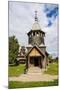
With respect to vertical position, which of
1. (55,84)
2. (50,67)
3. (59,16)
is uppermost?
(59,16)

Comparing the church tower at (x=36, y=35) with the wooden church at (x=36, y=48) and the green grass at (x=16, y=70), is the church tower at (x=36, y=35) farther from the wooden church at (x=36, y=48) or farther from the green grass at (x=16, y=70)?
the green grass at (x=16, y=70)

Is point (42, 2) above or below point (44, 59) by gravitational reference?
above

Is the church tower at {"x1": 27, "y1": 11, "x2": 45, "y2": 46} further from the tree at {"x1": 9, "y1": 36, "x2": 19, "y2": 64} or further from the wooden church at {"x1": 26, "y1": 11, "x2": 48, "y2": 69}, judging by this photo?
the tree at {"x1": 9, "y1": 36, "x2": 19, "y2": 64}

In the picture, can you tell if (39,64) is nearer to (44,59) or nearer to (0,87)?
(44,59)

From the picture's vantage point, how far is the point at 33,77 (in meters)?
2.05

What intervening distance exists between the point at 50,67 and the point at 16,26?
1.65 ft

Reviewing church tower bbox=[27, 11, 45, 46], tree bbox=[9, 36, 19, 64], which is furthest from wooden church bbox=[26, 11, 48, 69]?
tree bbox=[9, 36, 19, 64]

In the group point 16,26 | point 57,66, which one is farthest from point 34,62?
point 16,26

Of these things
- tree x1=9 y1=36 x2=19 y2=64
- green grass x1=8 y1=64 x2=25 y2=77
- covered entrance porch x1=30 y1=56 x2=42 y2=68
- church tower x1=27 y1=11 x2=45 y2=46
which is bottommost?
green grass x1=8 y1=64 x2=25 y2=77

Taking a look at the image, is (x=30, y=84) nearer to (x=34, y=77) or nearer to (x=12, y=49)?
(x=34, y=77)

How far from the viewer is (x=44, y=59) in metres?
2.10

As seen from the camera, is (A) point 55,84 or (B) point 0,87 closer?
(B) point 0,87

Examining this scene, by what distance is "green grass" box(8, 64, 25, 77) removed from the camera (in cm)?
200

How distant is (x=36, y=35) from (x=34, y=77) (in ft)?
1.28
